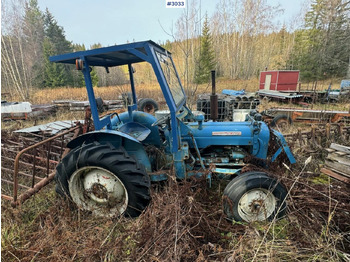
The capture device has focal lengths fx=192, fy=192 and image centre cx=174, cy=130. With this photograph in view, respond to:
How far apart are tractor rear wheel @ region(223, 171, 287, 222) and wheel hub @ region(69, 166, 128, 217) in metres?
1.25

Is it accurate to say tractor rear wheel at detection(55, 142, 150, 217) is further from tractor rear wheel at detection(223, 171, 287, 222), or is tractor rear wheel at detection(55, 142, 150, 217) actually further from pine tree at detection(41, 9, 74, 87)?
pine tree at detection(41, 9, 74, 87)

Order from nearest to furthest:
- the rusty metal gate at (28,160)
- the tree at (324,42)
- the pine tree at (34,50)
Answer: the rusty metal gate at (28,160) → the pine tree at (34,50) → the tree at (324,42)

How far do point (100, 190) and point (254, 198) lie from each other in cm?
186

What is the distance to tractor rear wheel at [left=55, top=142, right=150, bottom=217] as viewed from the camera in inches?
86.0

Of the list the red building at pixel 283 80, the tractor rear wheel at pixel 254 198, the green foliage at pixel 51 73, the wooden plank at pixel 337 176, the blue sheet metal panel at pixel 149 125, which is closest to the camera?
the tractor rear wheel at pixel 254 198

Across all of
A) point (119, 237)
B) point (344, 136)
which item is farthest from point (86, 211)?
point (344, 136)

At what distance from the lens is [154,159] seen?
2793 millimetres

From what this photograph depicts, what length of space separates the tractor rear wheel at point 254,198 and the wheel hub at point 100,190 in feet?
4.10

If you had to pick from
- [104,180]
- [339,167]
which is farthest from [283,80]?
[104,180]

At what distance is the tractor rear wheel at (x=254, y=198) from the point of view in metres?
2.15

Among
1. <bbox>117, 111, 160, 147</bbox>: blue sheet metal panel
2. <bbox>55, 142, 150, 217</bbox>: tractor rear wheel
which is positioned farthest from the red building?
<bbox>55, 142, 150, 217</bbox>: tractor rear wheel

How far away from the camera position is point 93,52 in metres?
2.07

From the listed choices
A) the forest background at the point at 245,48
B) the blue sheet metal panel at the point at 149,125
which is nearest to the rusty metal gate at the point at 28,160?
the blue sheet metal panel at the point at 149,125

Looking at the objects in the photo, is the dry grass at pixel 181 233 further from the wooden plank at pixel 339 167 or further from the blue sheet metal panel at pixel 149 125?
→ the blue sheet metal panel at pixel 149 125
